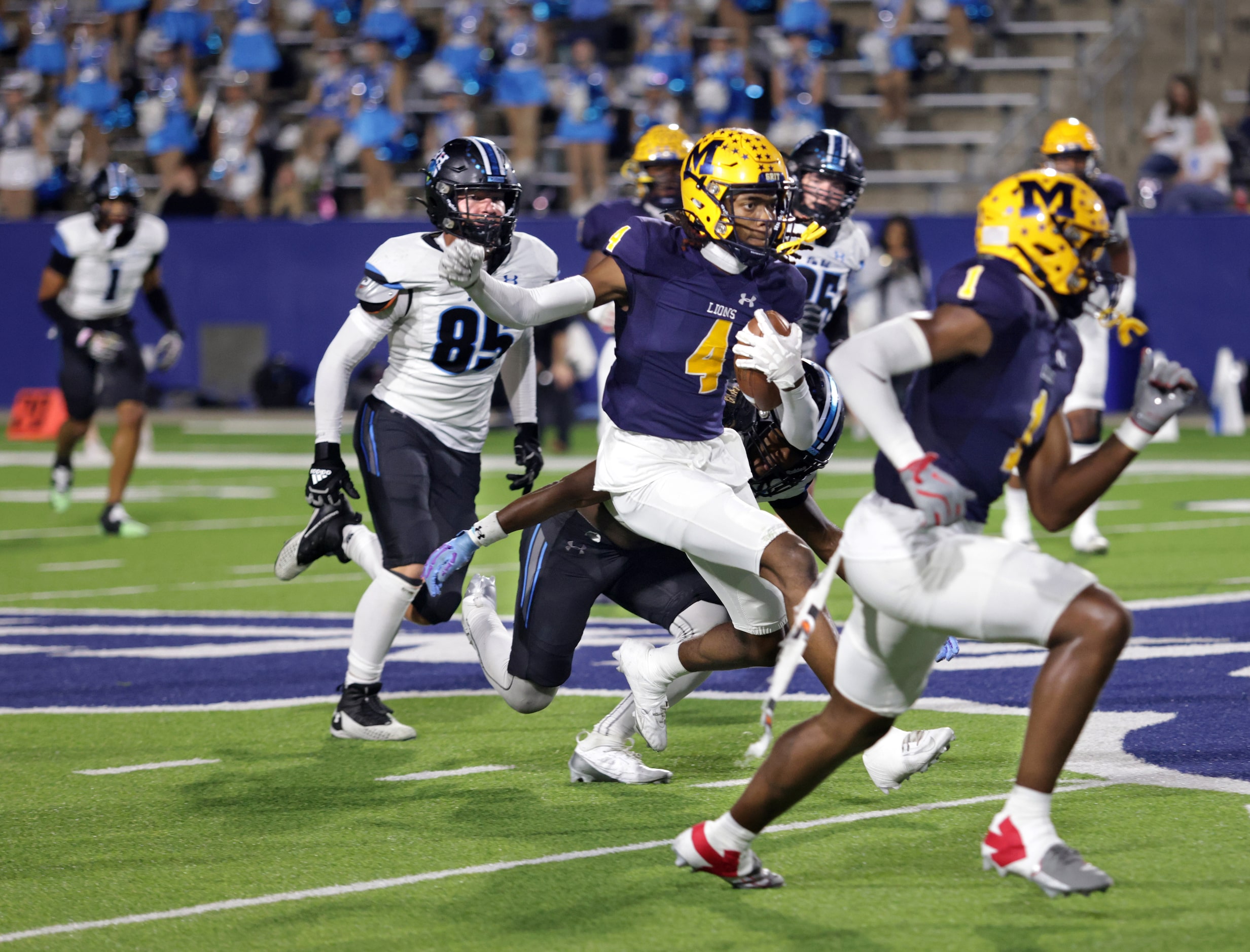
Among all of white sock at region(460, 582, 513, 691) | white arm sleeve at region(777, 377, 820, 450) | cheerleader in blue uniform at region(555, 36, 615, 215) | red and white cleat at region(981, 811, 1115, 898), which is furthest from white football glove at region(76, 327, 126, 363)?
red and white cleat at region(981, 811, 1115, 898)

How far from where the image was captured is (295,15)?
23.2 meters

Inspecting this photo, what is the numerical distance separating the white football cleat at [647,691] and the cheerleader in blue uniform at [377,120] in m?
15.9

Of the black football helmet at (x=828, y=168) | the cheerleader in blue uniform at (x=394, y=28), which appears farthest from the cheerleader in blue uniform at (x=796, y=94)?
the black football helmet at (x=828, y=168)

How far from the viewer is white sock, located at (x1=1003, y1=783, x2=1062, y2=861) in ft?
12.8

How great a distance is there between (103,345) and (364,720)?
652 cm

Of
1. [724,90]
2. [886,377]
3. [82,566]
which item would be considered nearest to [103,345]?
[82,566]

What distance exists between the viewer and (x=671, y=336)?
527 centimetres

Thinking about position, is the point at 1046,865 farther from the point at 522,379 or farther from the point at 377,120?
the point at 377,120

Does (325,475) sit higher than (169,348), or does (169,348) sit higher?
(325,475)

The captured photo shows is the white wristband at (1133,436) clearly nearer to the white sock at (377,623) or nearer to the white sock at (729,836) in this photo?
the white sock at (729,836)

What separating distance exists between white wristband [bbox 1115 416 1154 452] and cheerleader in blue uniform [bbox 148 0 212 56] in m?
20.4

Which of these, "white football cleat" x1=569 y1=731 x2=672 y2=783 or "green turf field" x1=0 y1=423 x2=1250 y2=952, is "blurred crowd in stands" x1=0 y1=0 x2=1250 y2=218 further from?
"white football cleat" x1=569 y1=731 x2=672 y2=783

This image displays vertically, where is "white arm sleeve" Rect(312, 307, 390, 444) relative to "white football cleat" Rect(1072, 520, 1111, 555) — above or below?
above

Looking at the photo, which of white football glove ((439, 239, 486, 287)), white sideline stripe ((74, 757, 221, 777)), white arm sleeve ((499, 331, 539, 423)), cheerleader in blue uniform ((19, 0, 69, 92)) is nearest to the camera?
white football glove ((439, 239, 486, 287))
